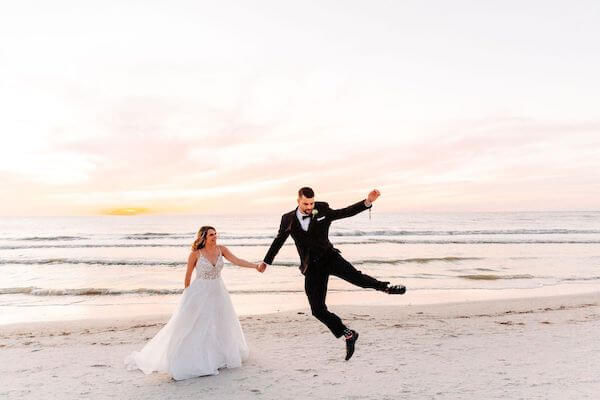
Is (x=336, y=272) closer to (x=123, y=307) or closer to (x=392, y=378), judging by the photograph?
(x=392, y=378)

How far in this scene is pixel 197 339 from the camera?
5934mm

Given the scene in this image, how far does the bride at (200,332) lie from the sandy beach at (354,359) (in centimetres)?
18

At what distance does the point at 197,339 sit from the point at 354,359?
235cm

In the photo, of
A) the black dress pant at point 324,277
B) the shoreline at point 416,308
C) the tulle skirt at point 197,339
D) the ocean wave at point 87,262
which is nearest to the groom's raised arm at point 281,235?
the black dress pant at point 324,277

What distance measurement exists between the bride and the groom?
4.05 ft

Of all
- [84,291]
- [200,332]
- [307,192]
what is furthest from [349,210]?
[84,291]

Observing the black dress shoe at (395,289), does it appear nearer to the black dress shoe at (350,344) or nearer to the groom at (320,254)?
the groom at (320,254)

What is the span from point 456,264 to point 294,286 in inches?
377

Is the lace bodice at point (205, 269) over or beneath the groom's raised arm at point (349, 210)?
beneath

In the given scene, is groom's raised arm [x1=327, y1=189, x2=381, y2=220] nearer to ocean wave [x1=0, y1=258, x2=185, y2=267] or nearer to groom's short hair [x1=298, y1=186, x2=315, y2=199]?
groom's short hair [x1=298, y1=186, x2=315, y2=199]

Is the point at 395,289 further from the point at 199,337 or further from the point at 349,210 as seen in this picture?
the point at 199,337

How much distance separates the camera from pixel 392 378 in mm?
5586

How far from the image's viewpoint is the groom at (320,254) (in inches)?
234

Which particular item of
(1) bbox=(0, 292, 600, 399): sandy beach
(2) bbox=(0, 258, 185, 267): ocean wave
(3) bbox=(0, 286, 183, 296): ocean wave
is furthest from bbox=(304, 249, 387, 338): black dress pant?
(2) bbox=(0, 258, 185, 267): ocean wave
